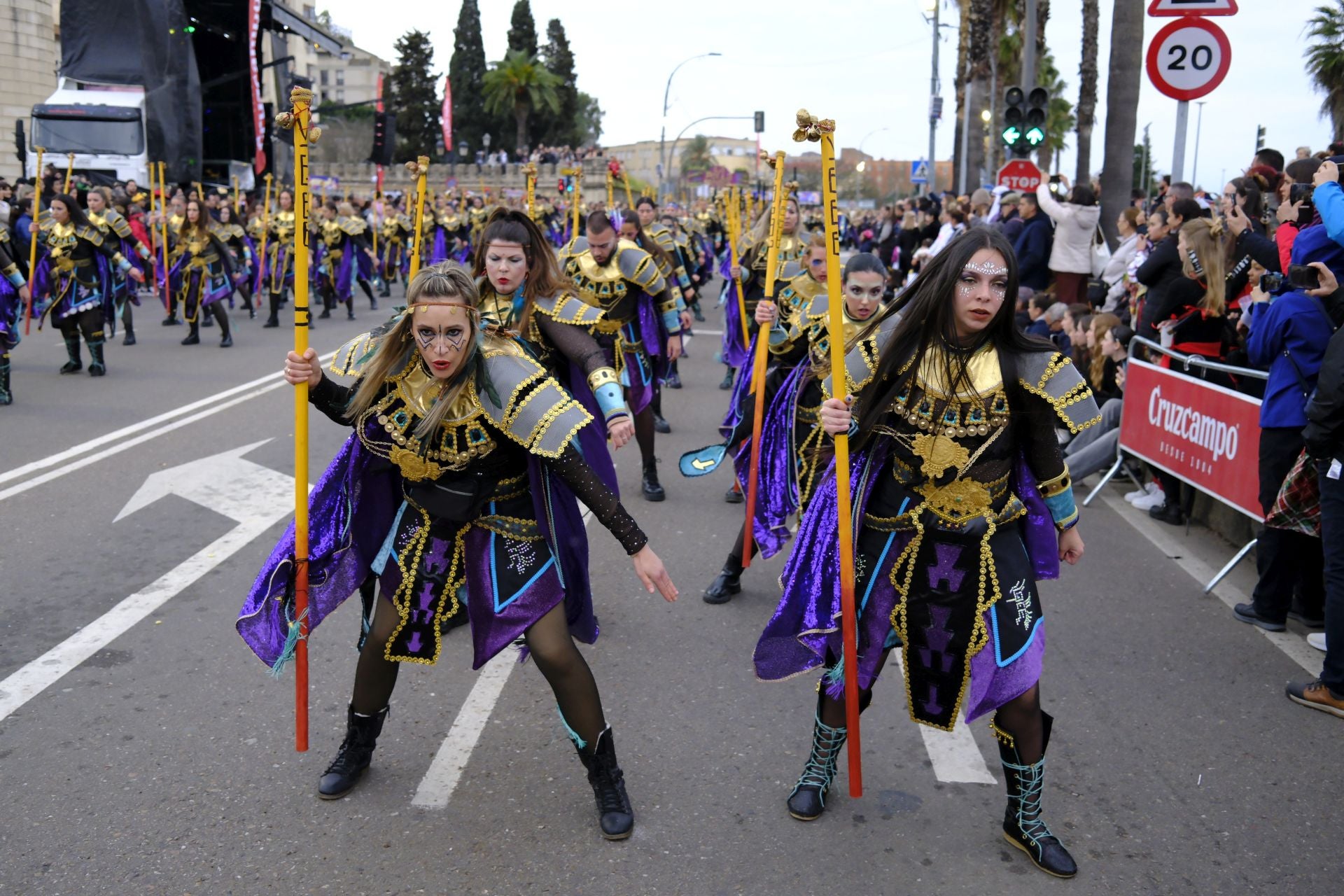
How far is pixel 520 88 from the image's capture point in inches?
2830

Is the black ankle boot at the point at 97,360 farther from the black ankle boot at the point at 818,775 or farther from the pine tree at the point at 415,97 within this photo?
the pine tree at the point at 415,97

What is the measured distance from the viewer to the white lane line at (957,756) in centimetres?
423

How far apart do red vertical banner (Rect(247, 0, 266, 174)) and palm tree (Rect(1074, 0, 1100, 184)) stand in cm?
2041

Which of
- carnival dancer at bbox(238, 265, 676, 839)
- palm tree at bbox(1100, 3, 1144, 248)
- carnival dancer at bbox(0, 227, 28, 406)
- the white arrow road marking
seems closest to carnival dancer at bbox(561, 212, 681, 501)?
the white arrow road marking

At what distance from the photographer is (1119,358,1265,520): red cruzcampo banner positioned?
21.2ft

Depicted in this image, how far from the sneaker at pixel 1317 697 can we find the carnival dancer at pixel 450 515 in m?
2.88

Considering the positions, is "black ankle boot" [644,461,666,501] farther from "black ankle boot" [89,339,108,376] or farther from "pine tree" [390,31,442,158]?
"pine tree" [390,31,442,158]

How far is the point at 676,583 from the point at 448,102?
142 feet

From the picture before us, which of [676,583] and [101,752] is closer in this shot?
[101,752]

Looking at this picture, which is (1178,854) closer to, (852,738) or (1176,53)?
(852,738)

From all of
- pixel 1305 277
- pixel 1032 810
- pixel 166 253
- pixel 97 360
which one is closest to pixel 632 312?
pixel 1305 277

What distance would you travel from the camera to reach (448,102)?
46656 mm

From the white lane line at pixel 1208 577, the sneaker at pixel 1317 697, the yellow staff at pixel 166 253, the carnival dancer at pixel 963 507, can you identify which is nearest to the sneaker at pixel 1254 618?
the white lane line at pixel 1208 577

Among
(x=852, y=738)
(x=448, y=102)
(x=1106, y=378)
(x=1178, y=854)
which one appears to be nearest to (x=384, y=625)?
(x=852, y=738)
